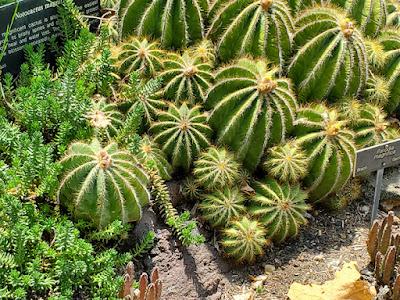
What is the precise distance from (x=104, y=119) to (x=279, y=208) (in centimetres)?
119

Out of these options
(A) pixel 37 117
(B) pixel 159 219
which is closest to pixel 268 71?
(B) pixel 159 219

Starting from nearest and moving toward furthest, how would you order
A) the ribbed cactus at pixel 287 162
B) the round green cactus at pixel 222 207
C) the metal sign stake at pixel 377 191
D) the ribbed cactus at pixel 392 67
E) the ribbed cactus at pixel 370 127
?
the round green cactus at pixel 222 207
the ribbed cactus at pixel 287 162
the metal sign stake at pixel 377 191
the ribbed cactus at pixel 370 127
the ribbed cactus at pixel 392 67

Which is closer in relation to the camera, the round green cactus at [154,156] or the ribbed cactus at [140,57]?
the round green cactus at [154,156]

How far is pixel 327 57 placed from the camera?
4.77m

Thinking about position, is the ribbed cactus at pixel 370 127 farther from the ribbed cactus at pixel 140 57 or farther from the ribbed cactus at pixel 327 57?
the ribbed cactus at pixel 140 57

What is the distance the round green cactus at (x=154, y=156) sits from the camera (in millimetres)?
4297

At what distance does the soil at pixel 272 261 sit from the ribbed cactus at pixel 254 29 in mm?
1149

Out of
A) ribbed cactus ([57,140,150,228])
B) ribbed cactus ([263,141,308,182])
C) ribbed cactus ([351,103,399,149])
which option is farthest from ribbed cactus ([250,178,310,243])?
ribbed cactus ([57,140,150,228])

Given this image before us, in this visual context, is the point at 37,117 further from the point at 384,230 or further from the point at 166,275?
the point at 384,230

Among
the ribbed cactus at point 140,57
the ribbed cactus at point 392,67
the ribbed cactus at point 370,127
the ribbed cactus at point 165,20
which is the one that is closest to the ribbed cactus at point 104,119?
the ribbed cactus at point 140,57

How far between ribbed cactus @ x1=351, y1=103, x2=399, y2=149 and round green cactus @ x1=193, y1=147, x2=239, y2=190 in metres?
1.00

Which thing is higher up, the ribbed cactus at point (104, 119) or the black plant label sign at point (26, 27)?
the black plant label sign at point (26, 27)

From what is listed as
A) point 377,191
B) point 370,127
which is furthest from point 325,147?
point 370,127

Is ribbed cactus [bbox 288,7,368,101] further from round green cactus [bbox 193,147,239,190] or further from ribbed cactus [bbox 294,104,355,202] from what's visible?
round green cactus [bbox 193,147,239,190]
